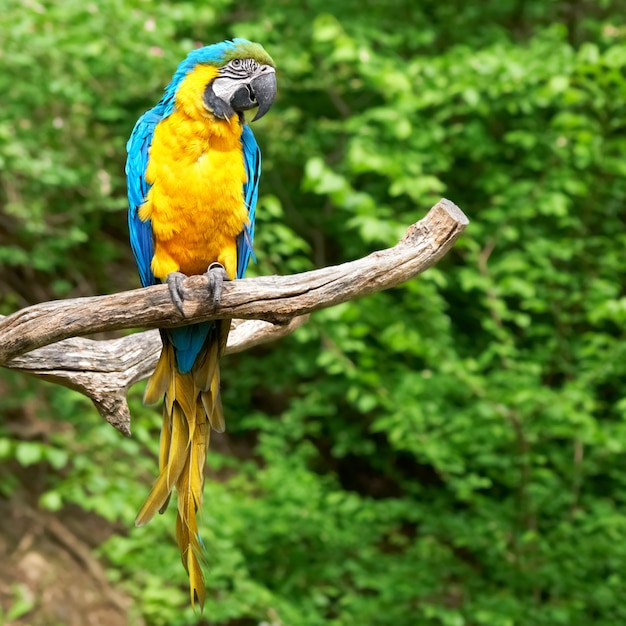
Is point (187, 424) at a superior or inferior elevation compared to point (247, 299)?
inferior

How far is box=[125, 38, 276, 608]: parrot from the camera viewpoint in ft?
6.77

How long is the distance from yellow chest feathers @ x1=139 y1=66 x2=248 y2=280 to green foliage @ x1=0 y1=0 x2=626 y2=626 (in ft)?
2.82

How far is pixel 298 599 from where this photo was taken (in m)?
3.82

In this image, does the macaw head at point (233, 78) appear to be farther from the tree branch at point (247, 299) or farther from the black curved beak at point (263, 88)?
the tree branch at point (247, 299)

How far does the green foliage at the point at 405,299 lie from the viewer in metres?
3.33

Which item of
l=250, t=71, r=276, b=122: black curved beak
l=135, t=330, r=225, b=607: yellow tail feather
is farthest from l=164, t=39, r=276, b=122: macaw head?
l=135, t=330, r=225, b=607: yellow tail feather

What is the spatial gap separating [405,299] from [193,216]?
1.79m

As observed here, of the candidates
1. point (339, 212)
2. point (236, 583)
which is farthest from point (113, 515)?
point (339, 212)

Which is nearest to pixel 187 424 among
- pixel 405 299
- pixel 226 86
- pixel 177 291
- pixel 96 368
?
pixel 96 368

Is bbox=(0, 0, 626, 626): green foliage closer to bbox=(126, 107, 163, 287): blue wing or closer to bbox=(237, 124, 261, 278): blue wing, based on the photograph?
bbox=(237, 124, 261, 278): blue wing

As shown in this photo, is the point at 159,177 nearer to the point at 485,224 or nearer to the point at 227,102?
the point at 227,102

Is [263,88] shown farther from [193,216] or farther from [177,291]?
[177,291]

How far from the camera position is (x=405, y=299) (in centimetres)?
372

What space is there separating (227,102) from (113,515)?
5.75 feet
